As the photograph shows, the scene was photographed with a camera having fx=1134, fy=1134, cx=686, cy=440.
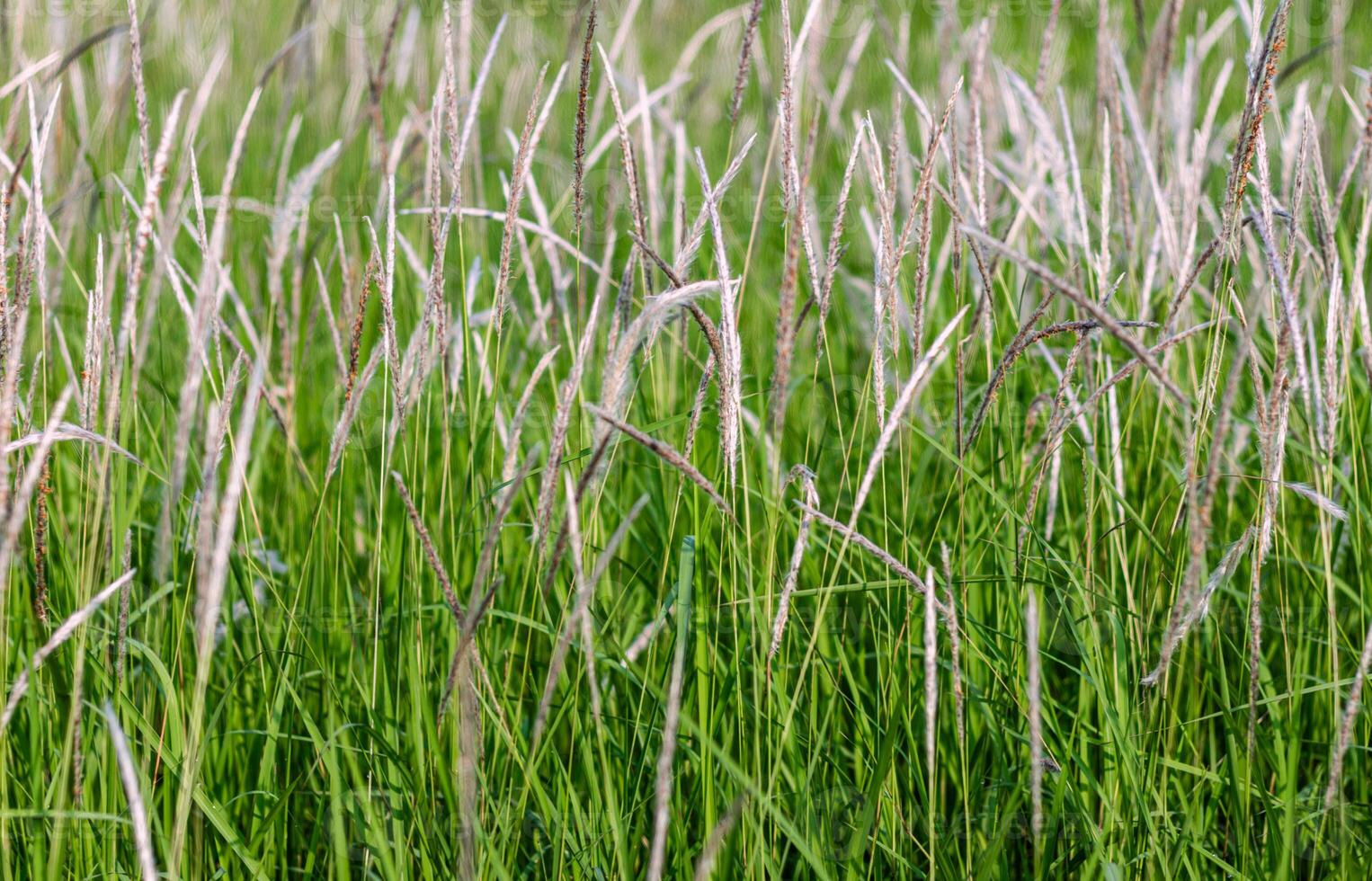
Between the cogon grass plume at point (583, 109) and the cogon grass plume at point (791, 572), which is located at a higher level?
the cogon grass plume at point (583, 109)

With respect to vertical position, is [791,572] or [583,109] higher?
[583,109]

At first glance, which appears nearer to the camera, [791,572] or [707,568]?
[791,572]

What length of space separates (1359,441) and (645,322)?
1022mm

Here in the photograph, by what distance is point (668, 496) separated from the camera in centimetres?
148

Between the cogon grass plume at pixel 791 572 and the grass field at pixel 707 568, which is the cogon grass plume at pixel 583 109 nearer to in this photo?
the grass field at pixel 707 568

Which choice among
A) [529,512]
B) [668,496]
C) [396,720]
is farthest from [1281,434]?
[529,512]

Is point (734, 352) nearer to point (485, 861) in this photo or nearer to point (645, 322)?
point (645, 322)

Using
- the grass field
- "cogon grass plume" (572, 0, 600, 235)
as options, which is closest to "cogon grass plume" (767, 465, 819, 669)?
the grass field

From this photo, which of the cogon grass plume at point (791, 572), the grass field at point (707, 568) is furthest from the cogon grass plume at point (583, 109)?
the cogon grass plume at point (791, 572)

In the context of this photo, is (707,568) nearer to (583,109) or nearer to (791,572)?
(791,572)

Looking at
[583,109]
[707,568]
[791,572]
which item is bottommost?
[707,568]

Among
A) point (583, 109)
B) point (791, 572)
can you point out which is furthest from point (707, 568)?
point (583, 109)

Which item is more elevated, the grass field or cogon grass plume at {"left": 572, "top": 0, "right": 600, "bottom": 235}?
cogon grass plume at {"left": 572, "top": 0, "right": 600, "bottom": 235}

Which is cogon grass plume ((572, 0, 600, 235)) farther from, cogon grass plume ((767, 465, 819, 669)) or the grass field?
cogon grass plume ((767, 465, 819, 669))
